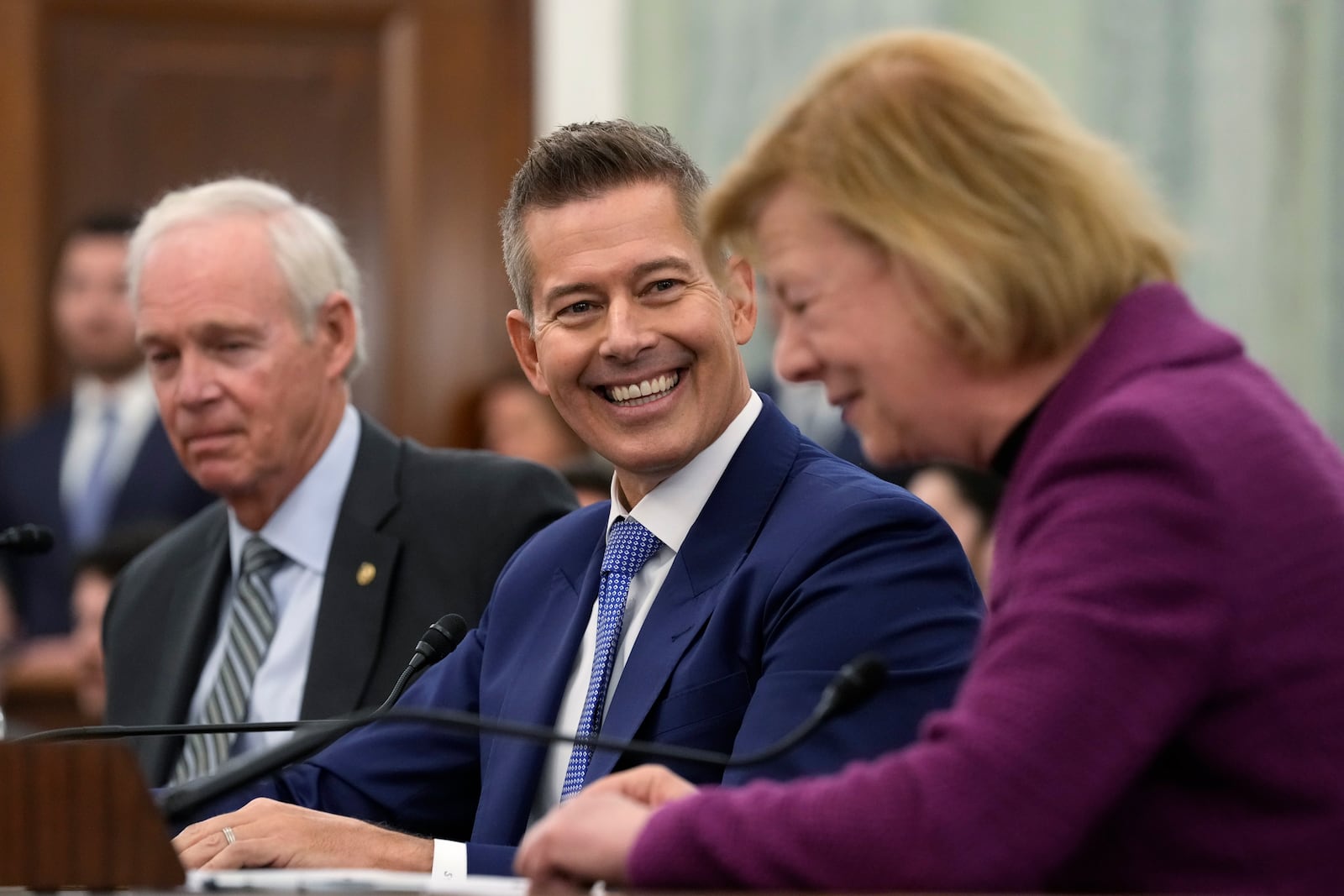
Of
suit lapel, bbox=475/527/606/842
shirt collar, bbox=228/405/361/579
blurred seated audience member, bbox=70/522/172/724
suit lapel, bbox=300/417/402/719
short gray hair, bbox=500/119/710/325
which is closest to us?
suit lapel, bbox=475/527/606/842

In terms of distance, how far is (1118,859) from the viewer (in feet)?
4.45

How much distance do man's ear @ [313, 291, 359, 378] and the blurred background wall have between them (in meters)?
2.25

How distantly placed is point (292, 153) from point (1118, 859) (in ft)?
16.4

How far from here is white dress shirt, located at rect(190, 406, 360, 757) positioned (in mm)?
2900

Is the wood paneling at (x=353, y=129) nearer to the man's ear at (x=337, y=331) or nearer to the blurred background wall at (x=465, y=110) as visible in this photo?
the blurred background wall at (x=465, y=110)

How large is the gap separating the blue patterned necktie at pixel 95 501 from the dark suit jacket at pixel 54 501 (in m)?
0.05

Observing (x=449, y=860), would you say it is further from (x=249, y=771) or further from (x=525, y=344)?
(x=525, y=344)

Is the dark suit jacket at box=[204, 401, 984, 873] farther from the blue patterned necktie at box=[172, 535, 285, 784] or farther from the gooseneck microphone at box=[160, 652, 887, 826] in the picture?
the blue patterned necktie at box=[172, 535, 285, 784]

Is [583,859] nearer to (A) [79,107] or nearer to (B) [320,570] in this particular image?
(B) [320,570]

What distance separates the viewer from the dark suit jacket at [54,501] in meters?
4.90

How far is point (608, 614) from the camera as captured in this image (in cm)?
224

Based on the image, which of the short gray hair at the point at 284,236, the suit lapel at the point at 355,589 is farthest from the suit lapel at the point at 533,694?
the short gray hair at the point at 284,236

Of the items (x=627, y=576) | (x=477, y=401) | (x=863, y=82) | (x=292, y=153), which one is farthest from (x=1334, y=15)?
(x=863, y=82)

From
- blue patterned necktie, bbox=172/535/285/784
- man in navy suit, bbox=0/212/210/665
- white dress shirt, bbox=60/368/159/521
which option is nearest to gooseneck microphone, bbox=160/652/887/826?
blue patterned necktie, bbox=172/535/285/784
